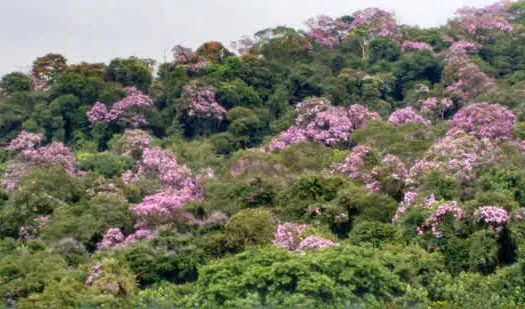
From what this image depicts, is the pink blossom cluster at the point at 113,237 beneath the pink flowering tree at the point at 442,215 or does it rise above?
beneath

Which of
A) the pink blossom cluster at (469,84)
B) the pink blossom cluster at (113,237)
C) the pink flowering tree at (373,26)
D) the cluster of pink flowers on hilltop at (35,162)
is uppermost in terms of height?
the pink flowering tree at (373,26)

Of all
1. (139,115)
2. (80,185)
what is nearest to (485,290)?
(80,185)

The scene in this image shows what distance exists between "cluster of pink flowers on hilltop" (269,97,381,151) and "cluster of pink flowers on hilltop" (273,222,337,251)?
883cm

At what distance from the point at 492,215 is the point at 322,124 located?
12153 millimetres

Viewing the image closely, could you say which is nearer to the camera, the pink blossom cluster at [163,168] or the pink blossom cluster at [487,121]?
the pink blossom cluster at [163,168]

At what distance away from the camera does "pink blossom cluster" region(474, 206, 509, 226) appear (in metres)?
13.9

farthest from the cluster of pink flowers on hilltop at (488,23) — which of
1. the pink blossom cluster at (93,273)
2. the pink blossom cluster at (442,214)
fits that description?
the pink blossom cluster at (93,273)

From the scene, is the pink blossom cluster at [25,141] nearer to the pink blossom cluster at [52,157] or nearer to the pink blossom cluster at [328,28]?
the pink blossom cluster at [52,157]

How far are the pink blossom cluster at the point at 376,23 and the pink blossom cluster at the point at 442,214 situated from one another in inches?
1011

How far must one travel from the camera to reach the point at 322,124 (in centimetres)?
2564

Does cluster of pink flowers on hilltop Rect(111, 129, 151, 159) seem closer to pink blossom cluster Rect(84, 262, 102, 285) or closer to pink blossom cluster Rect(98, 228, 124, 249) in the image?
pink blossom cluster Rect(98, 228, 124, 249)

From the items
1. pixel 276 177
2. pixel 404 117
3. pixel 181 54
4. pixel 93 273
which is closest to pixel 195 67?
pixel 181 54

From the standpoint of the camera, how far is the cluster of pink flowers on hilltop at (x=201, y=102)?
99.6ft

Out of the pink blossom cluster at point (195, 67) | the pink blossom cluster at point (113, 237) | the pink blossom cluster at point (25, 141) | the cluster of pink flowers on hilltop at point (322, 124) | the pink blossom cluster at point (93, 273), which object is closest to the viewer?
the pink blossom cluster at point (93, 273)
